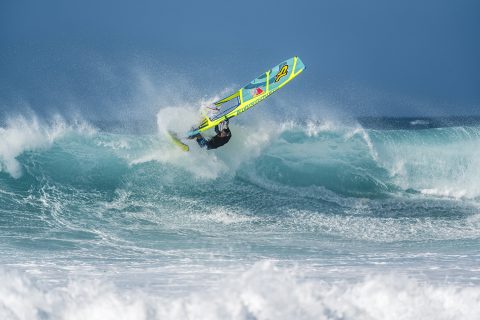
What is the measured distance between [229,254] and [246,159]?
3.81 m

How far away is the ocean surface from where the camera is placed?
26.8 ft

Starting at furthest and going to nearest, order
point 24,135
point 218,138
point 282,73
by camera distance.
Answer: point 24,135
point 282,73
point 218,138

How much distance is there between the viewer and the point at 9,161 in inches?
533

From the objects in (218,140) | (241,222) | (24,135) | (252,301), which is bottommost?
(252,301)

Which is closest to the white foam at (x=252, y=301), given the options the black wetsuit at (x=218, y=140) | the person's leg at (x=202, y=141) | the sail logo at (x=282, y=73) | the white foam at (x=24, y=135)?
the black wetsuit at (x=218, y=140)

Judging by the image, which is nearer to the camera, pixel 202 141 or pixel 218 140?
pixel 218 140

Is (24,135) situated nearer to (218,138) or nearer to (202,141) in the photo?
Result: (202,141)

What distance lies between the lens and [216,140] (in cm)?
1191

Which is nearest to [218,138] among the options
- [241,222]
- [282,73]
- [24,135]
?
[241,222]

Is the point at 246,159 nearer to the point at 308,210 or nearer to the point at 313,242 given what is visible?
the point at 308,210

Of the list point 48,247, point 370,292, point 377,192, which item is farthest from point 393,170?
point 48,247

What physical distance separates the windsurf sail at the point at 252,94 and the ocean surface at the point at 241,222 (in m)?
1.18

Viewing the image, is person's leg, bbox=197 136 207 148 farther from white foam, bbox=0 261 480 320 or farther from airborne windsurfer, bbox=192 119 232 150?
white foam, bbox=0 261 480 320

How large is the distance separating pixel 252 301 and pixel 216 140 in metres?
4.49
